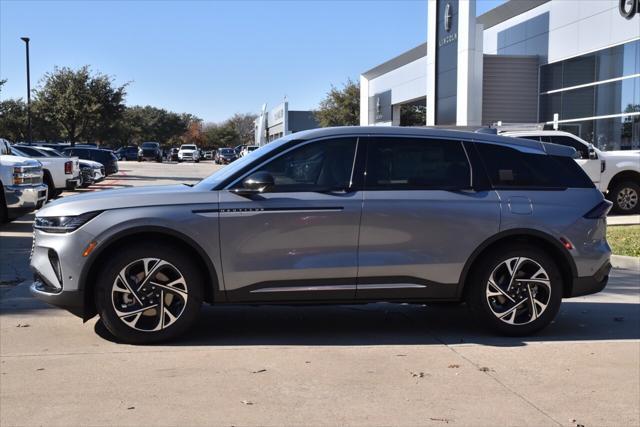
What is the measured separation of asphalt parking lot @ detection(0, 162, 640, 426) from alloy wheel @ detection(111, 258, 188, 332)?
234 millimetres

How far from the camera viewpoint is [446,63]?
104 feet

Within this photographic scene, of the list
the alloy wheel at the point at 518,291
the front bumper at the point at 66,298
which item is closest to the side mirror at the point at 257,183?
the front bumper at the point at 66,298

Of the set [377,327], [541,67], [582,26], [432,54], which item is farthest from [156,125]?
[377,327]

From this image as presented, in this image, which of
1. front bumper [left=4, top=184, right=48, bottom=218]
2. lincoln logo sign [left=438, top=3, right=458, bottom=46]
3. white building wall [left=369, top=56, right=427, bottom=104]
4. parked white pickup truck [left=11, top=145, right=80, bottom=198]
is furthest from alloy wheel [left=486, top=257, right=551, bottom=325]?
white building wall [left=369, top=56, right=427, bottom=104]

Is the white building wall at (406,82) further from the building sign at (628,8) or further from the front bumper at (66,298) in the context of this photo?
the front bumper at (66,298)

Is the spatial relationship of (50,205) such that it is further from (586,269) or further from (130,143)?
(130,143)

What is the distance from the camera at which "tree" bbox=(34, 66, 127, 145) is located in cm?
4141

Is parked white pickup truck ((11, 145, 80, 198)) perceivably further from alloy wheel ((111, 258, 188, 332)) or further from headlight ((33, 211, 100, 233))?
alloy wheel ((111, 258, 188, 332))

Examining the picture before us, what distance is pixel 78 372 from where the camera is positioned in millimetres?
4922

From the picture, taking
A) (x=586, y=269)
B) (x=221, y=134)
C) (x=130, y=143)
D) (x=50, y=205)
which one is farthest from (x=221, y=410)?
Result: (x=221, y=134)

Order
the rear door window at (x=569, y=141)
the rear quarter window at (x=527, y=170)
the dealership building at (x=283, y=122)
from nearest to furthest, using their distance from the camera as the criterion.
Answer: the rear quarter window at (x=527, y=170) < the rear door window at (x=569, y=141) < the dealership building at (x=283, y=122)

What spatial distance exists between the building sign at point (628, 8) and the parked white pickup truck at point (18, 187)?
18.6m

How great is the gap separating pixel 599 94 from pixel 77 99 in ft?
99.6

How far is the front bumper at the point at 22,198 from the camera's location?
12359 millimetres
